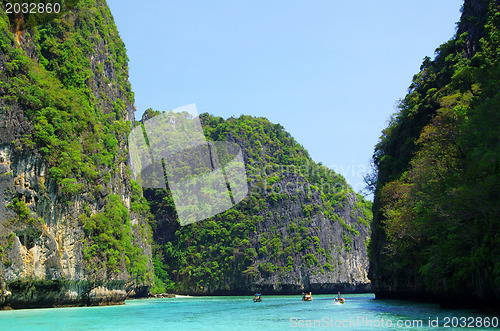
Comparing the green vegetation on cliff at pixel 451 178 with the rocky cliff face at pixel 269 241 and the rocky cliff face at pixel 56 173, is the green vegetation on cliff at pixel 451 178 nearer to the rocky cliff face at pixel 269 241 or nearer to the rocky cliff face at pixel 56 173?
the rocky cliff face at pixel 56 173

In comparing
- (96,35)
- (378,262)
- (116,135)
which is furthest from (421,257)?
(96,35)

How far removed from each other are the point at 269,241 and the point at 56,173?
45.9 metres

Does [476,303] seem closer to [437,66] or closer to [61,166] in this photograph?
[437,66]

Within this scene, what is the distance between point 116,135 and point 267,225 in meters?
33.0

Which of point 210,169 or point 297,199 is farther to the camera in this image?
point 210,169

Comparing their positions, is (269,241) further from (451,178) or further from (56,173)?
(451,178)

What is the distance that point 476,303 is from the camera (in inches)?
754

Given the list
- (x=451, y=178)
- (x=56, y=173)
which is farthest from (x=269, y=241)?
(x=451, y=178)

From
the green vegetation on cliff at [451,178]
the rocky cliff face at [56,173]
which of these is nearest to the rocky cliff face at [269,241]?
the rocky cliff face at [56,173]

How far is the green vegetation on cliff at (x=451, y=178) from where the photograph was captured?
14.5m

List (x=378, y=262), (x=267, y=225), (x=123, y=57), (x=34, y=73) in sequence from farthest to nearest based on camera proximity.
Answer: (x=267, y=225) → (x=123, y=57) → (x=378, y=262) → (x=34, y=73)

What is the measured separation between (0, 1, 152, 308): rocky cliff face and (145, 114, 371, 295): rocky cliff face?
27034mm

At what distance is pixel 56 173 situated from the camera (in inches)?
1043

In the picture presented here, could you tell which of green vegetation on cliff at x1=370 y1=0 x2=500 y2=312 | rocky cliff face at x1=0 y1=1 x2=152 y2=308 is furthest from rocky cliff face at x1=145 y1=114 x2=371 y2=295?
green vegetation on cliff at x1=370 y1=0 x2=500 y2=312
